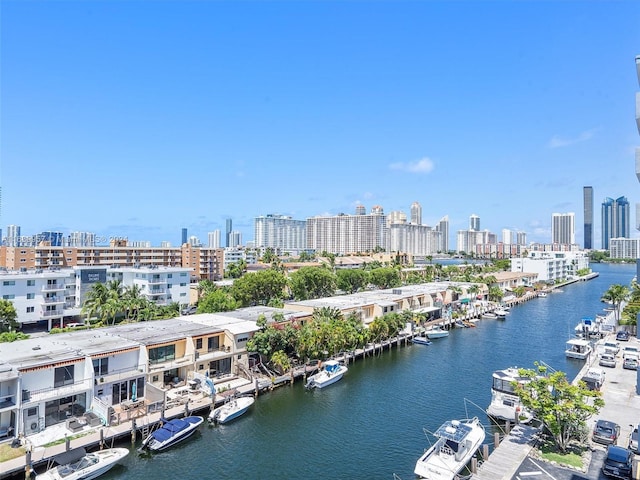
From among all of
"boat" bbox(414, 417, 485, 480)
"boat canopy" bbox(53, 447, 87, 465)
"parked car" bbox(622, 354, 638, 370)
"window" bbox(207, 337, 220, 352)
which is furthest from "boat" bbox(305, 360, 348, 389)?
"parked car" bbox(622, 354, 638, 370)

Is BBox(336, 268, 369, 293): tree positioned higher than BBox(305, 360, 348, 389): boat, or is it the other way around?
BBox(336, 268, 369, 293): tree

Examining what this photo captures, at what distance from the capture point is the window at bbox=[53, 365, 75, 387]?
28.9 metres

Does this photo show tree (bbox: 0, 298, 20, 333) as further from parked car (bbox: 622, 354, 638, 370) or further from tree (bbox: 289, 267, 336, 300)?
parked car (bbox: 622, 354, 638, 370)

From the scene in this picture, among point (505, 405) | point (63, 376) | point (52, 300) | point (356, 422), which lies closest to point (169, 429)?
point (63, 376)

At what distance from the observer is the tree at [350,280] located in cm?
9512

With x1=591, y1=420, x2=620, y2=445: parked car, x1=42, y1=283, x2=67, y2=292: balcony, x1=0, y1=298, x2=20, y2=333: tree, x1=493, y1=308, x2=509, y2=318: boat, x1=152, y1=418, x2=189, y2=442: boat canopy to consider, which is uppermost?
x1=42, y1=283, x2=67, y2=292: balcony

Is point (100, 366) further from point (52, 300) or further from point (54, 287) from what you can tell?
point (54, 287)

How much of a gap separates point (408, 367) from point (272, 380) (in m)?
16.7

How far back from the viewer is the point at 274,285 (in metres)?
70.8

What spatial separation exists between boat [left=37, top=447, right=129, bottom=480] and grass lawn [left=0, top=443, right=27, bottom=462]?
210 centimetres

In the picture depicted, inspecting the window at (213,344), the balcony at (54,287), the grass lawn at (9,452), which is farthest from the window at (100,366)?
the balcony at (54,287)

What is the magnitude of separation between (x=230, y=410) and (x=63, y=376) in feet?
38.6

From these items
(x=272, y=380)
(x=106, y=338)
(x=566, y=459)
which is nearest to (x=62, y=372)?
(x=106, y=338)

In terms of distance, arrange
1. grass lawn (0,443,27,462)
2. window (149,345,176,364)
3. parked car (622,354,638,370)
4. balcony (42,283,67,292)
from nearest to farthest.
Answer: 1. grass lawn (0,443,27,462)
2. window (149,345,176,364)
3. parked car (622,354,638,370)
4. balcony (42,283,67,292)
